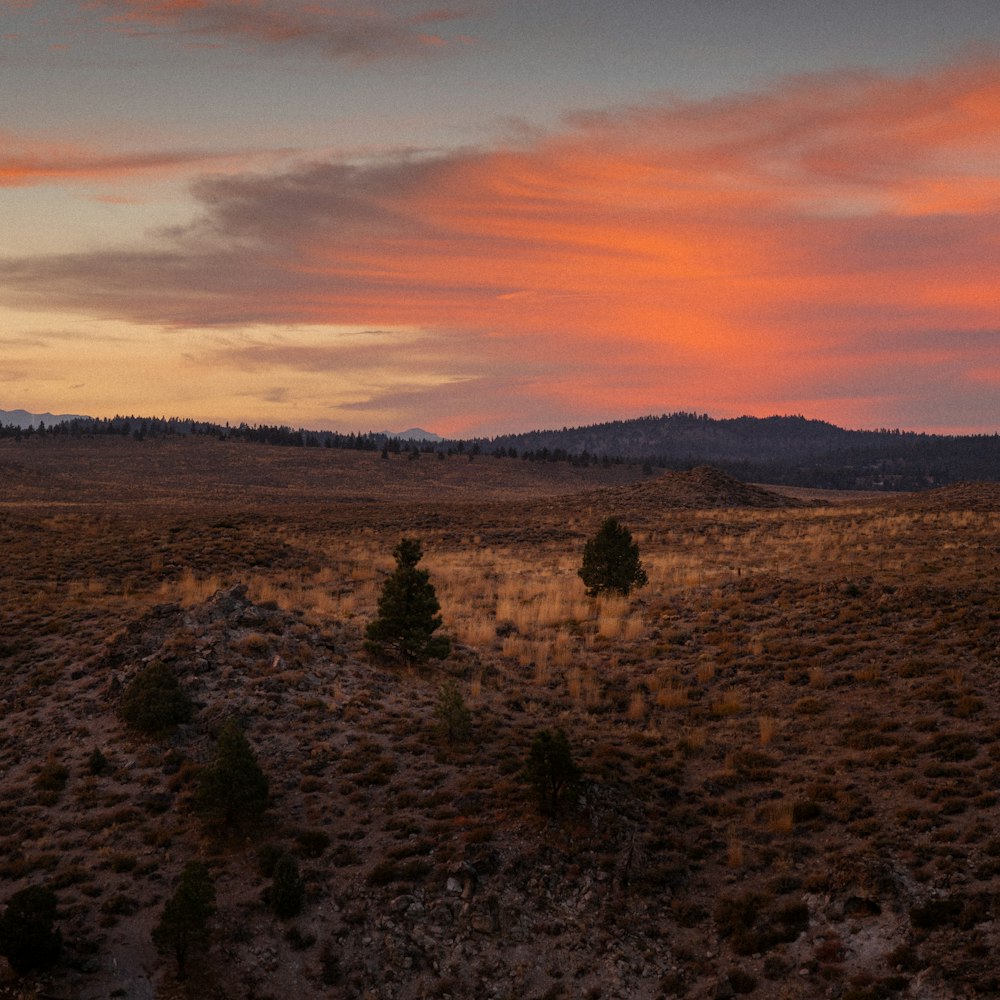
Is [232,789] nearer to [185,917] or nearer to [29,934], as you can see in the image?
[185,917]

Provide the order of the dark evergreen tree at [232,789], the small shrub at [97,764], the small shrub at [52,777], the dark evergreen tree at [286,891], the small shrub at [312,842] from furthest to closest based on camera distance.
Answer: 1. the small shrub at [97,764]
2. the small shrub at [52,777]
3. the dark evergreen tree at [232,789]
4. the small shrub at [312,842]
5. the dark evergreen tree at [286,891]

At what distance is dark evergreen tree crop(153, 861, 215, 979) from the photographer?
32.6 feet

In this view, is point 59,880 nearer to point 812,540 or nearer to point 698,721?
point 698,721

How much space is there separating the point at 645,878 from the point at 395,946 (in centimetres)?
400

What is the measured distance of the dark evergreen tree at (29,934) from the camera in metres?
9.72

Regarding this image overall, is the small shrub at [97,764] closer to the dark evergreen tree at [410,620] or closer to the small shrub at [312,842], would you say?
the small shrub at [312,842]

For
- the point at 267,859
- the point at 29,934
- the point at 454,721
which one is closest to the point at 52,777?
the point at 29,934

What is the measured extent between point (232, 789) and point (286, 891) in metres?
2.51

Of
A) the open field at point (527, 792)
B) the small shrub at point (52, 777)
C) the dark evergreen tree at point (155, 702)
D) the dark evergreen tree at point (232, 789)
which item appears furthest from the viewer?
the dark evergreen tree at point (155, 702)

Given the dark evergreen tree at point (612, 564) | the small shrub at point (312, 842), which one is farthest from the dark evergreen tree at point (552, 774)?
the dark evergreen tree at point (612, 564)

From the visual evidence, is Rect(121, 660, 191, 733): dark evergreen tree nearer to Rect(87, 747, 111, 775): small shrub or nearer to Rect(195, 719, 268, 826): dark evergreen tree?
Rect(87, 747, 111, 775): small shrub

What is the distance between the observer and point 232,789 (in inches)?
511

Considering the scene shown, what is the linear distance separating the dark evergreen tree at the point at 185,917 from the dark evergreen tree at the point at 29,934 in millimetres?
1325

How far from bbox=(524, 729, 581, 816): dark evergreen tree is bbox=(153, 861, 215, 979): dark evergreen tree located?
5.46 m
